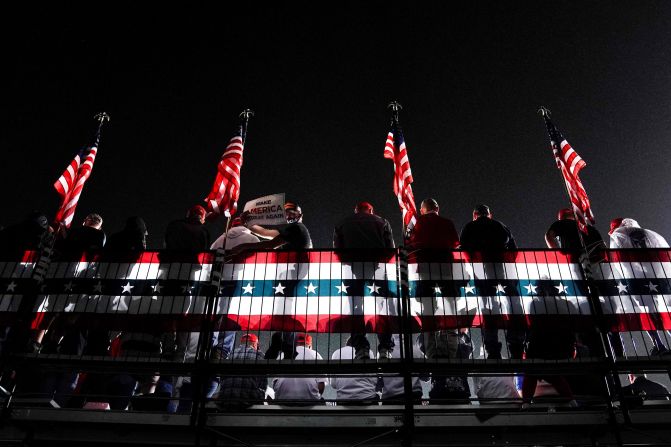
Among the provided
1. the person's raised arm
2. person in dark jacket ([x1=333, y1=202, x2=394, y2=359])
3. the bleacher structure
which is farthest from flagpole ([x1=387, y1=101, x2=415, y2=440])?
the person's raised arm

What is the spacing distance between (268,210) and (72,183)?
397 centimetres

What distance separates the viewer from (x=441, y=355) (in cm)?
691

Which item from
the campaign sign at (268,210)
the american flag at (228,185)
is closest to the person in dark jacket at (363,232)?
the campaign sign at (268,210)

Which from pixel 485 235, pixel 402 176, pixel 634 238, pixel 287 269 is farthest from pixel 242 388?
pixel 634 238

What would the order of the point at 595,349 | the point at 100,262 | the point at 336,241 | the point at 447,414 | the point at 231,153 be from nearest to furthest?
the point at 447,414, the point at 595,349, the point at 100,262, the point at 336,241, the point at 231,153

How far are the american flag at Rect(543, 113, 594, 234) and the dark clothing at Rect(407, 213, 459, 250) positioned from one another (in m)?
1.90

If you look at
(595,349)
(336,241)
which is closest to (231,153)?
(336,241)

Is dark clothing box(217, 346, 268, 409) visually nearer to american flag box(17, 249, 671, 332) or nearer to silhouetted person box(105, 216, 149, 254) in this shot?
american flag box(17, 249, 671, 332)

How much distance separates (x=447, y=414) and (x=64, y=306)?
5.06 m

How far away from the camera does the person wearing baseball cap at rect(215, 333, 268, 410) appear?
21.6ft

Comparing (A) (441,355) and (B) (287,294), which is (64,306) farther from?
(A) (441,355)

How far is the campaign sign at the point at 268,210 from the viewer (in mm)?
8164

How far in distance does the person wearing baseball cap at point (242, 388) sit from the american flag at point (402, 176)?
10.6 ft

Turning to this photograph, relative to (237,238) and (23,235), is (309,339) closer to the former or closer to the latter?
(237,238)
